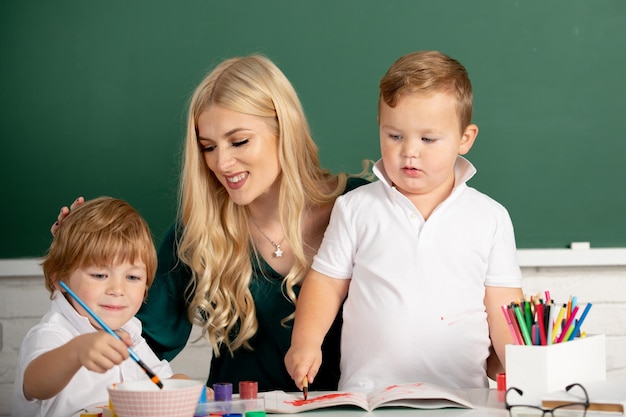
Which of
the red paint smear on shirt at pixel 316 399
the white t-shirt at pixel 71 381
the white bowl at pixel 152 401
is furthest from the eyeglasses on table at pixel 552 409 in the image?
the white t-shirt at pixel 71 381

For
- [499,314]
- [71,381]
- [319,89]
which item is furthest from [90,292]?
[319,89]

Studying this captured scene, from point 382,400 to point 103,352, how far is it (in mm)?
448

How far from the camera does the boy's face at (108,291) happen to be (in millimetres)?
1651

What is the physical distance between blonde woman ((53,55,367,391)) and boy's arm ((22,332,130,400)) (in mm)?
626

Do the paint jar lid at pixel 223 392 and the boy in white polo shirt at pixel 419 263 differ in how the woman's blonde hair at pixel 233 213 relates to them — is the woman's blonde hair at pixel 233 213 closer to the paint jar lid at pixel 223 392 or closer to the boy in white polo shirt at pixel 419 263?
the boy in white polo shirt at pixel 419 263

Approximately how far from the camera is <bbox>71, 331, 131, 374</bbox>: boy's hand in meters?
1.16

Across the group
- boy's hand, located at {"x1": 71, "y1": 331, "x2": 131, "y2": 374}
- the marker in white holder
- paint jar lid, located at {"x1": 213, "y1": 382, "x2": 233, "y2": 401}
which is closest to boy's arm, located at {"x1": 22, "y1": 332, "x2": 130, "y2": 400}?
boy's hand, located at {"x1": 71, "y1": 331, "x2": 131, "y2": 374}

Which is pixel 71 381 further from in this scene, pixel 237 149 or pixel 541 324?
pixel 541 324

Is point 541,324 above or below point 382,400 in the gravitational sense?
above

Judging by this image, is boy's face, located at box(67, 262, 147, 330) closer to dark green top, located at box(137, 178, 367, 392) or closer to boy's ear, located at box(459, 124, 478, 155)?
dark green top, located at box(137, 178, 367, 392)

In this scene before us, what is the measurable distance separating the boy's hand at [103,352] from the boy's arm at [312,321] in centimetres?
43

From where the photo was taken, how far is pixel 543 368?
129cm

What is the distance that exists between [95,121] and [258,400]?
137 centimetres

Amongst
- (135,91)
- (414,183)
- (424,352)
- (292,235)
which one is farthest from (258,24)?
(424,352)
